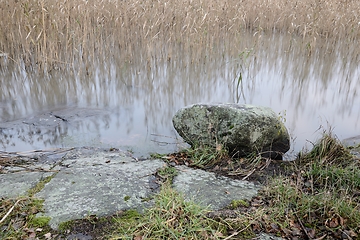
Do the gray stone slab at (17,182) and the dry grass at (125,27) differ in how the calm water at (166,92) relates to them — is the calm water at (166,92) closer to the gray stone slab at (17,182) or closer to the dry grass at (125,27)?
the dry grass at (125,27)

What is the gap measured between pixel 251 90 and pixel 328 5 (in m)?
4.18

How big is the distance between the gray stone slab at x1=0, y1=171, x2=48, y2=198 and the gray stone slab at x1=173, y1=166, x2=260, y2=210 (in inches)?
40.9

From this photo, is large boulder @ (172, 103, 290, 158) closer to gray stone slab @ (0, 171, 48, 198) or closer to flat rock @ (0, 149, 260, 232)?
flat rock @ (0, 149, 260, 232)

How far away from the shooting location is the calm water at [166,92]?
3.71m

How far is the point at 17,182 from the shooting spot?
2289 millimetres

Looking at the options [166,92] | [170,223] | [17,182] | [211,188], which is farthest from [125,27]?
[170,223]

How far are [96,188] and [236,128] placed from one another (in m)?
1.39

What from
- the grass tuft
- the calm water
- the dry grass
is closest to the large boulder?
the calm water

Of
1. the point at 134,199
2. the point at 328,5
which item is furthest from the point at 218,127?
the point at 328,5

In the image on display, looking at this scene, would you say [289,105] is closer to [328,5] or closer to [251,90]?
[251,90]

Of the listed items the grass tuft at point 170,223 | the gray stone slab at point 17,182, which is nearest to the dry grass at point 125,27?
the gray stone slab at point 17,182

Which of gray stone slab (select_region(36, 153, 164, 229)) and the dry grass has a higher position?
the dry grass

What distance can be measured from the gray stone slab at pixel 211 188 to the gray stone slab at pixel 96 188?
9.9 inches

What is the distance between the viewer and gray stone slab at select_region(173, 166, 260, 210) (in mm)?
2191
